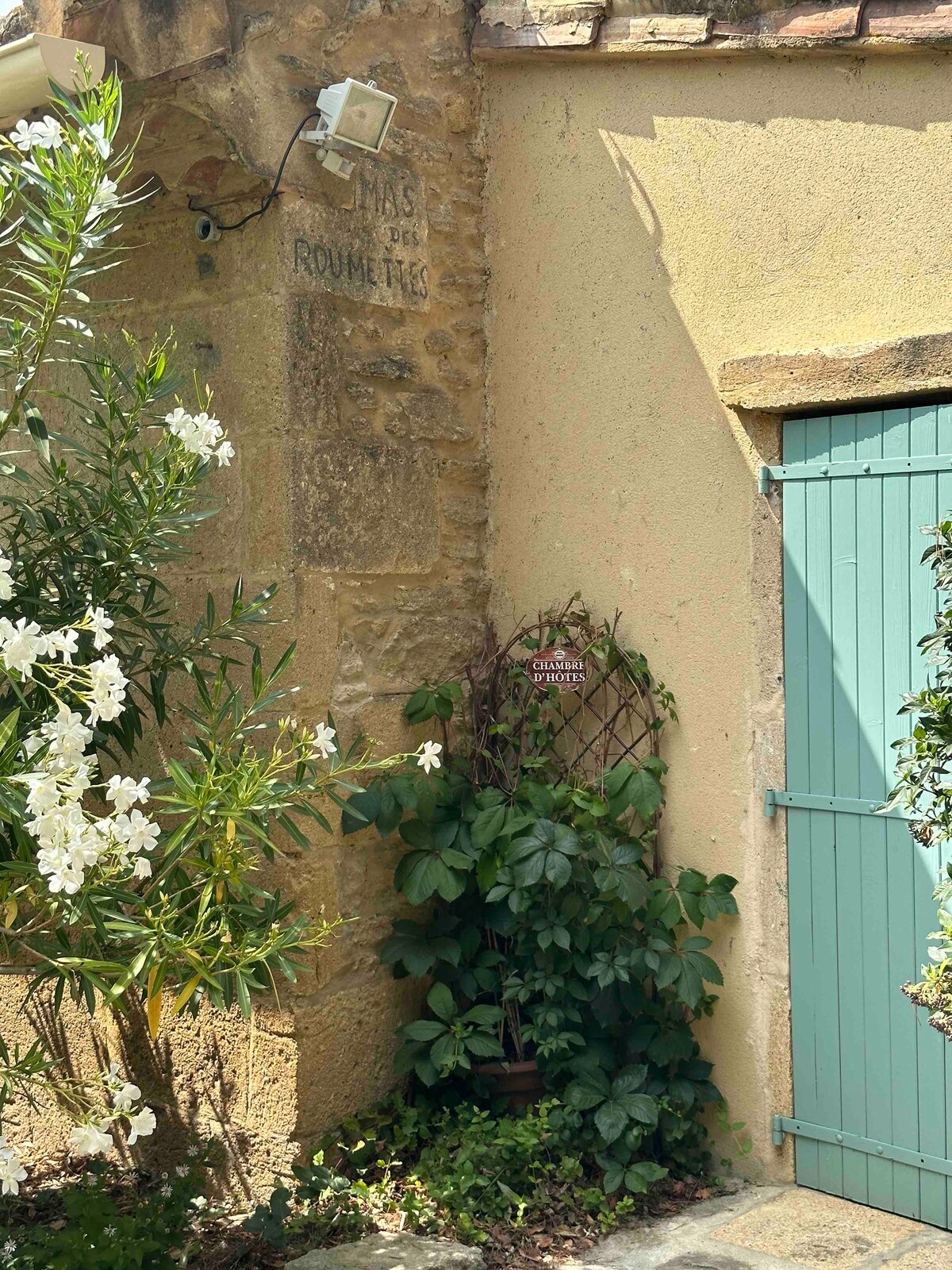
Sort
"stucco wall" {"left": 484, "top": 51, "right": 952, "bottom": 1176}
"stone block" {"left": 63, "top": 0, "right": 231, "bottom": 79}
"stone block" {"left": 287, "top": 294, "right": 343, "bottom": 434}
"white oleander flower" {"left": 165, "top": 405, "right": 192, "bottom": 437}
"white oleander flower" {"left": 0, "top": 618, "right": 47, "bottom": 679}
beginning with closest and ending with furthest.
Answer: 1. "white oleander flower" {"left": 0, "top": 618, "right": 47, "bottom": 679}
2. "white oleander flower" {"left": 165, "top": 405, "right": 192, "bottom": 437}
3. "stone block" {"left": 63, "top": 0, "right": 231, "bottom": 79}
4. "stucco wall" {"left": 484, "top": 51, "right": 952, "bottom": 1176}
5. "stone block" {"left": 287, "top": 294, "right": 343, "bottom": 434}

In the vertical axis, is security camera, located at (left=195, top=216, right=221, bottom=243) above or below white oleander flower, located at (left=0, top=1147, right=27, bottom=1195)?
above

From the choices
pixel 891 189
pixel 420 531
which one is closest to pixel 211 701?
pixel 420 531

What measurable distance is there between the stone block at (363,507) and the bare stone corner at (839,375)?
1004 mm

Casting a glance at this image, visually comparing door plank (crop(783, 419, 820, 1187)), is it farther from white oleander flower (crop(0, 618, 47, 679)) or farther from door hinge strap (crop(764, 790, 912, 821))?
white oleander flower (crop(0, 618, 47, 679))

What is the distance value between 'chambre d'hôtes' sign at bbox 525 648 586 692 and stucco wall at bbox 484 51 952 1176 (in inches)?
7.7

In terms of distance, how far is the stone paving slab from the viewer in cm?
331

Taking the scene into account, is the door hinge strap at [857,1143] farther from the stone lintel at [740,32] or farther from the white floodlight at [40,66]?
the white floodlight at [40,66]

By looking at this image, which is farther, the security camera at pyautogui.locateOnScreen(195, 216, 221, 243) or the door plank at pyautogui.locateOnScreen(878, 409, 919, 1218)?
the security camera at pyautogui.locateOnScreen(195, 216, 221, 243)

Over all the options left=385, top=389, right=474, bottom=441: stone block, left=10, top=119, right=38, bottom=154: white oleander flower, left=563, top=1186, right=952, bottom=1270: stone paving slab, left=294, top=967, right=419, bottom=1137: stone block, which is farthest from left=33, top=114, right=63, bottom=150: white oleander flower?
left=563, top=1186, right=952, bottom=1270: stone paving slab

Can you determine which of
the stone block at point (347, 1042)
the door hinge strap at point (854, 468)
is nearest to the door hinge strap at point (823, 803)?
the door hinge strap at point (854, 468)

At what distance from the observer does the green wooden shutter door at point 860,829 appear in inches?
137

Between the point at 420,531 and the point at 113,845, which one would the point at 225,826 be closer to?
the point at 113,845

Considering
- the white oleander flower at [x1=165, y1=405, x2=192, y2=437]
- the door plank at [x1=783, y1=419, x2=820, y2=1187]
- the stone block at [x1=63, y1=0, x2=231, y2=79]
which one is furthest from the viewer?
the door plank at [x1=783, y1=419, x2=820, y2=1187]

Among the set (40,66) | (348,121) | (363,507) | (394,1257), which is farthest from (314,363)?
(394,1257)
